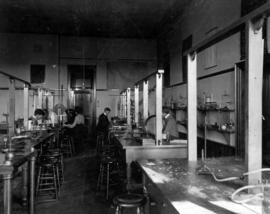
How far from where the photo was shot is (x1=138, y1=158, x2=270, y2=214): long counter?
5.16 ft

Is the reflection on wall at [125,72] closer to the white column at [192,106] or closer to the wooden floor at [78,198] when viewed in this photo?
the wooden floor at [78,198]

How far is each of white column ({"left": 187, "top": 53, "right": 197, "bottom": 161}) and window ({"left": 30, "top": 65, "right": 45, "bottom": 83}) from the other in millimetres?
8943

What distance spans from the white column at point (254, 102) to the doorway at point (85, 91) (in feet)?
31.9

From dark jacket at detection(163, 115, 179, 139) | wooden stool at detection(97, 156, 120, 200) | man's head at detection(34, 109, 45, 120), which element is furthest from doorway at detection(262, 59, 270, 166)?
man's head at detection(34, 109, 45, 120)

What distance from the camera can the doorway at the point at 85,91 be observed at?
11.2 m

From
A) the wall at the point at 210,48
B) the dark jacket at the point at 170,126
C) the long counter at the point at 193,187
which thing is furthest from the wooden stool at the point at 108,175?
the wall at the point at 210,48

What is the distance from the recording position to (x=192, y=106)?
289cm

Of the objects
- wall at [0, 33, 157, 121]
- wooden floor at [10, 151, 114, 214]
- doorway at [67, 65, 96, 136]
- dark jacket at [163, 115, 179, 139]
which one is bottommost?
wooden floor at [10, 151, 114, 214]

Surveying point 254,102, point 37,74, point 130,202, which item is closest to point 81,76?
point 37,74

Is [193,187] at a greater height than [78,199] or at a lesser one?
greater

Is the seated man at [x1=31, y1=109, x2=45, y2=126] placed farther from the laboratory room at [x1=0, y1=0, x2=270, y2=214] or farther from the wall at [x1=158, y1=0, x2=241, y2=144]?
the wall at [x1=158, y1=0, x2=241, y2=144]

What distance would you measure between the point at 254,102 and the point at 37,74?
1008cm

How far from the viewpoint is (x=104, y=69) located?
11383mm

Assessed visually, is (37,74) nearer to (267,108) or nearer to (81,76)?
(81,76)
